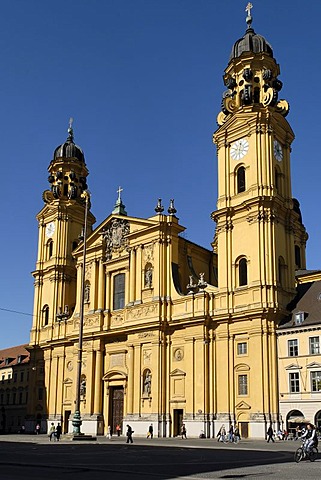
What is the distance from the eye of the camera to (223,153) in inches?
2125

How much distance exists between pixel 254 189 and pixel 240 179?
3036 millimetres

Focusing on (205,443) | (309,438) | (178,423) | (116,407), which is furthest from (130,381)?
(309,438)

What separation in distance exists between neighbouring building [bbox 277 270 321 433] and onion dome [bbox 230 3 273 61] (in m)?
24.2

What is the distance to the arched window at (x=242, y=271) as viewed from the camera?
162 ft

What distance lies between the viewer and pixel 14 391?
8331 centimetres

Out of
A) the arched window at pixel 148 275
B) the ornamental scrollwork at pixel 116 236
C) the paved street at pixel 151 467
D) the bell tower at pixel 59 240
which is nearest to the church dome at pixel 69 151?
the bell tower at pixel 59 240

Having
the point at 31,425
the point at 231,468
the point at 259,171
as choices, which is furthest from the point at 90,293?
the point at 231,468

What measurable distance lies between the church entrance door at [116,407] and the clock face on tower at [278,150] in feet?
82.7

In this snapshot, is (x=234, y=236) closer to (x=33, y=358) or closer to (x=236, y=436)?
(x=236, y=436)

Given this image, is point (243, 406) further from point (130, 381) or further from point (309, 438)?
point (309, 438)

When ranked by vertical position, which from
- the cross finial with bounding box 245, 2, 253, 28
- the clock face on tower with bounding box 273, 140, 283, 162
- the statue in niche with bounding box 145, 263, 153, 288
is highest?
the cross finial with bounding box 245, 2, 253, 28

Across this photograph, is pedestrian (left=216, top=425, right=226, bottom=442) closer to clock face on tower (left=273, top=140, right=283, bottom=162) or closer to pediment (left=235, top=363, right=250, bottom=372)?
pediment (left=235, top=363, right=250, bottom=372)

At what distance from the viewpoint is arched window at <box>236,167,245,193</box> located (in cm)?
5222

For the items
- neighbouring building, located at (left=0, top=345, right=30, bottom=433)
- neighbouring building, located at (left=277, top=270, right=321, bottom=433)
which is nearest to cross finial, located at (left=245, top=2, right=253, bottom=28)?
neighbouring building, located at (left=277, top=270, right=321, bottom=433)
